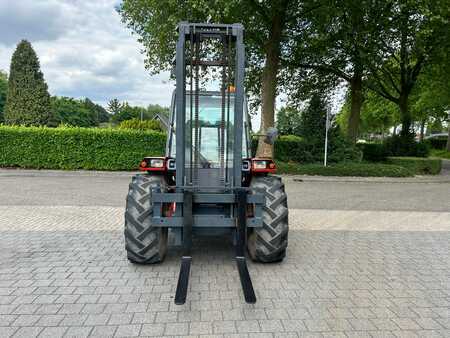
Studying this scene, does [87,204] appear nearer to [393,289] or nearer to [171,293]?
[171,293]

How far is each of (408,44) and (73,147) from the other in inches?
684

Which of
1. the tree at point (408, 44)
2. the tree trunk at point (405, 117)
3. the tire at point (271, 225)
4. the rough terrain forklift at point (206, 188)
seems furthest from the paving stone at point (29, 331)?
the tree trunk at point (405, 117)

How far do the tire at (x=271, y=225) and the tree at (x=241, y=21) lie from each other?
9041 millimetres

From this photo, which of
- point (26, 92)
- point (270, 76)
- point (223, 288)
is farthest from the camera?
point (26, 92)

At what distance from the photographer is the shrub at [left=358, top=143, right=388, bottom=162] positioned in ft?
68.3

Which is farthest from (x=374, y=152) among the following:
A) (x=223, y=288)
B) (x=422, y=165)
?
(x=223, y=288)

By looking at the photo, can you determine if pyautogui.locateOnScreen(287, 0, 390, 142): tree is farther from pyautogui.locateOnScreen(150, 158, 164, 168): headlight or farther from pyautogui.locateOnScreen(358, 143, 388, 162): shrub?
pyautogui.locateOnScreen(150, 158, 164, 168): headlight

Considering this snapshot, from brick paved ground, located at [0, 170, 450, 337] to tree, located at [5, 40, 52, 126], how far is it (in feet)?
43.8

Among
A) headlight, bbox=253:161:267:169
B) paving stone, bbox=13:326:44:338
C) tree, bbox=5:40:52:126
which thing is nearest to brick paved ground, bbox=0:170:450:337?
paving stone, bbox=13:326:44:338

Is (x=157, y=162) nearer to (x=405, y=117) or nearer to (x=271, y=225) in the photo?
(x=271, y=225)

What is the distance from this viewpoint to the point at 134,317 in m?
3.34

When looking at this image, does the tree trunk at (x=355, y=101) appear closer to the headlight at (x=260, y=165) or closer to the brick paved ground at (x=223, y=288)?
the brick paved ground at (x=223, y=288)

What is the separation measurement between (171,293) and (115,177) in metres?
11.0

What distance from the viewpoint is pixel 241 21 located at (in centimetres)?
1433
